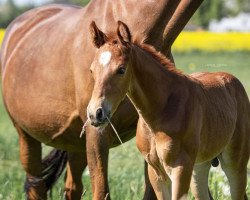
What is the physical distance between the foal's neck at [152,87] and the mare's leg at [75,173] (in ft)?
8.69

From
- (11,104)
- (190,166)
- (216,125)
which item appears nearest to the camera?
(190,166)

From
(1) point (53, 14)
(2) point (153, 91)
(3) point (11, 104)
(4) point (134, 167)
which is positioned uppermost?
(2) point (153, 91)

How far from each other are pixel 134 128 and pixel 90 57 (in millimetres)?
610

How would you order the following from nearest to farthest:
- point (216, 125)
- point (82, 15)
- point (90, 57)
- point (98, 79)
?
1. point (98, 79)
2. point (216, 125)
3. point (90, 57)
4. point (82, 15)

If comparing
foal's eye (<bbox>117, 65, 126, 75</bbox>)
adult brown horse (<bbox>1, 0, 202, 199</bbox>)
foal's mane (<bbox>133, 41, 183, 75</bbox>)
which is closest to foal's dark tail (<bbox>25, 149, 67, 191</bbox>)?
adult brown horse (<bbox>1, 0, 202, 199</bbox>)

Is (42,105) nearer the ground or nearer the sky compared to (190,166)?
nearer the ground

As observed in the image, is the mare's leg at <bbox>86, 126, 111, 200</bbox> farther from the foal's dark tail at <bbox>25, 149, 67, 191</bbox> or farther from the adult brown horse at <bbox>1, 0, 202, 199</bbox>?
the foal's dark tail at <bbox>25, 149, 67, 191</bbox>

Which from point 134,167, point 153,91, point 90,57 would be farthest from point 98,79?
point 134,167

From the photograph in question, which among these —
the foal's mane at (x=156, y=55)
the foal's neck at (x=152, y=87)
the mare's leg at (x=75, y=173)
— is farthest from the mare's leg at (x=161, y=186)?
the mare's leg at (x=75, y=173)

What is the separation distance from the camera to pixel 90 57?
6.49 m

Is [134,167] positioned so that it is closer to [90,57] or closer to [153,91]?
[90,57]

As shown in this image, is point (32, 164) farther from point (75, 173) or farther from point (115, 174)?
point (115, 174)

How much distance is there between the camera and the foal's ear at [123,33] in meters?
5.18

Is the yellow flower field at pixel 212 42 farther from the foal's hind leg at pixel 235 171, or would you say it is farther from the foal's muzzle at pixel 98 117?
the foal's muzzle at pixel 98 117
